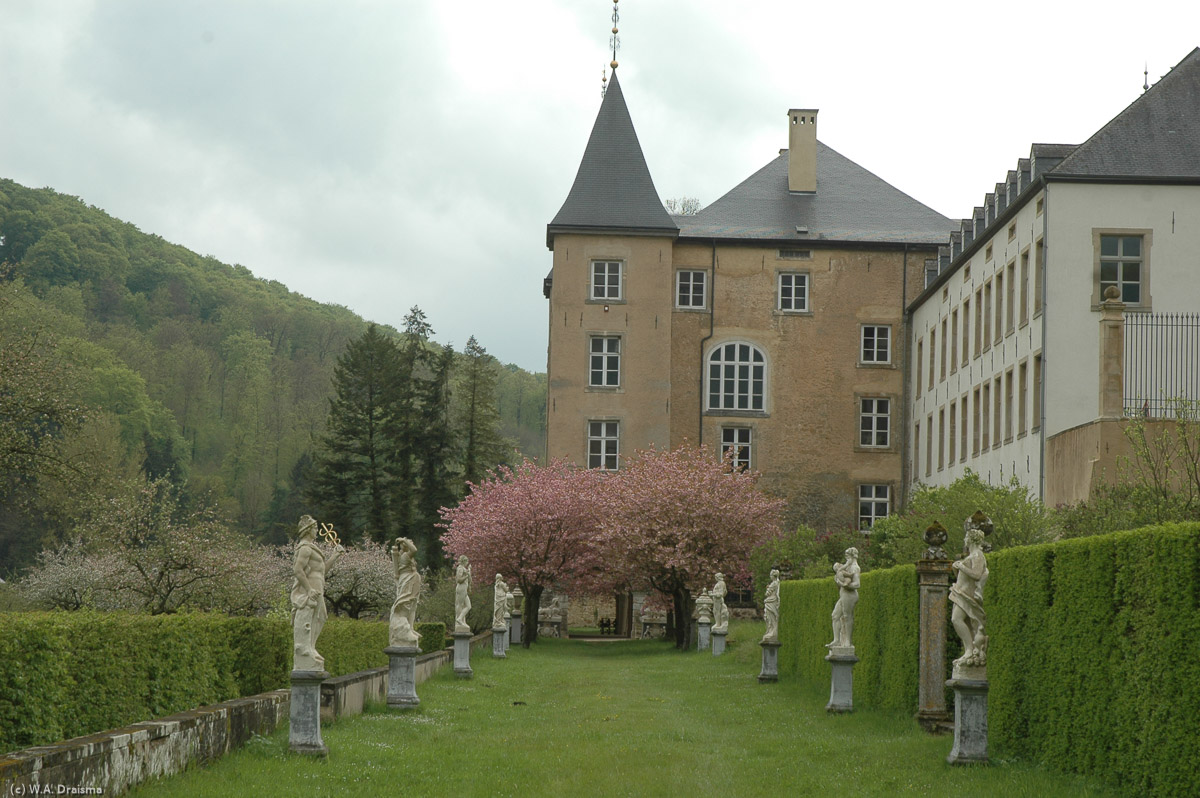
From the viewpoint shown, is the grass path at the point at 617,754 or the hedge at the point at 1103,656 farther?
the grass path at the point at 617,754

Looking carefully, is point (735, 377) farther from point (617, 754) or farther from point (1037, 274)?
point (617, 754)

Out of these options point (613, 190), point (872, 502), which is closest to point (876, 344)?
point (872, 502)

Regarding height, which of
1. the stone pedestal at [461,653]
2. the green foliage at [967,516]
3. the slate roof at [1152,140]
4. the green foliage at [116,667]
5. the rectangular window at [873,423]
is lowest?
the stone pedestal at [461,653]

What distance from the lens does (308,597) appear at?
532 inches

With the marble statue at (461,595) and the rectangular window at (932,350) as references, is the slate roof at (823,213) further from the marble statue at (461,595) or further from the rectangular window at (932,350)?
the marble statue at (461,595)

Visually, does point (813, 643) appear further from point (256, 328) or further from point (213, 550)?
point (256, 328)

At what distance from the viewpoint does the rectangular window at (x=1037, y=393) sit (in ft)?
105

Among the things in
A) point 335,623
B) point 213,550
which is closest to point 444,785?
point 335,623

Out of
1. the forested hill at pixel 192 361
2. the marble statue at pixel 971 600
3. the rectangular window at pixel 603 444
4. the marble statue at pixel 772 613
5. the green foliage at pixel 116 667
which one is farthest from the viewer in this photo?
the forested hill at pixel 192 361

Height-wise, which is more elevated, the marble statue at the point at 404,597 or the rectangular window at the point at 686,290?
the rectangular window at the point at 686,290

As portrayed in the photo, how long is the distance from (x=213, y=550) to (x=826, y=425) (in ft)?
82.1

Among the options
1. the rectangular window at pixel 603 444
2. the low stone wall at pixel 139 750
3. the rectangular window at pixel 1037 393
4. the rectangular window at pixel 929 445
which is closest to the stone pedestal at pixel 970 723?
the low stone wall at pixel 139 750

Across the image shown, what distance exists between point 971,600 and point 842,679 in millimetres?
5605

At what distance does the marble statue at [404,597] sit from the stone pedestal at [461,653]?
6224 millimetres
